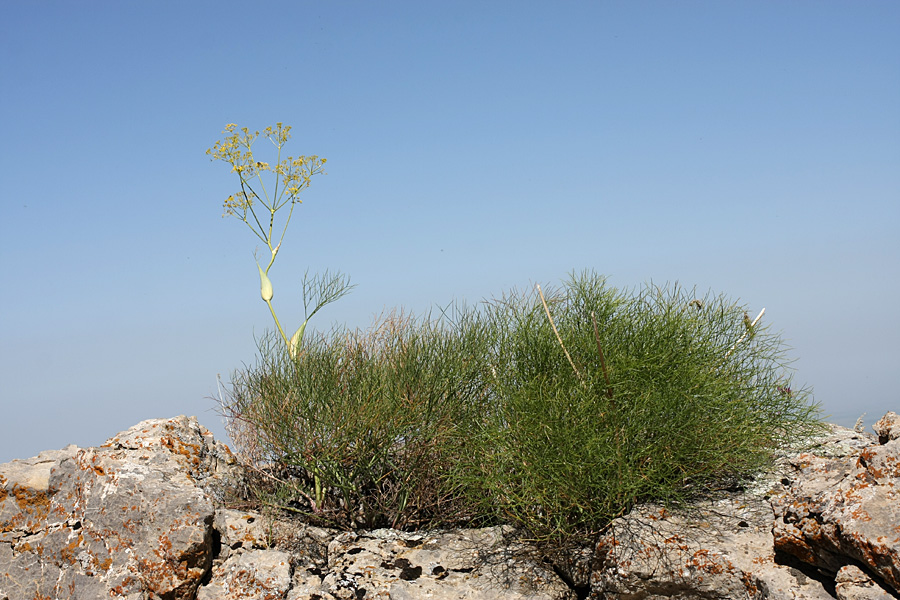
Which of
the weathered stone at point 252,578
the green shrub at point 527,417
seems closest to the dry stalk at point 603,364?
the green shrub at point 527,417

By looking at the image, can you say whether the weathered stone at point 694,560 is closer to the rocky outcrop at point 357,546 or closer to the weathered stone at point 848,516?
the rocky outcrop at point 357,546

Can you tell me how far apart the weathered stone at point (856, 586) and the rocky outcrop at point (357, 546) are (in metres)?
0.11

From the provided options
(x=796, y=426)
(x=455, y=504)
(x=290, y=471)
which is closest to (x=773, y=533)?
(x=796, y=426)

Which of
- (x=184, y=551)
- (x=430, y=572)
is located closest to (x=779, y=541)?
(x=430, y=572)

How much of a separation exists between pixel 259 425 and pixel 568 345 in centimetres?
271

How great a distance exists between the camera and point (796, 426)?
598 centimetres

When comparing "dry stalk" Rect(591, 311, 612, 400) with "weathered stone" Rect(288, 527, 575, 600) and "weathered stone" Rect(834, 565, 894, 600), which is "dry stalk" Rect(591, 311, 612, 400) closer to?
"weathered stone" Rect(288, 527, 575, 600)

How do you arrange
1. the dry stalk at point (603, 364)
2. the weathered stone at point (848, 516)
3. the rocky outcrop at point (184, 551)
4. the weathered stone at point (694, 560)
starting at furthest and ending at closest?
the dry stalk at point (603, 364) < the rocky outcrop at point (184, 551) < the weathered stone at point (694, 560) < the weathered stone at point (848, 516)

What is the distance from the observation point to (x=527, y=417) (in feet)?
16.9

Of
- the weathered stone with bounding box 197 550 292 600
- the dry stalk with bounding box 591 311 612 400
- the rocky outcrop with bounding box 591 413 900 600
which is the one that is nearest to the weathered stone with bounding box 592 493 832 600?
the rocky outcrop with bounding box 591 413 900 600

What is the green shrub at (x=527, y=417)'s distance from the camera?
5.01 metres

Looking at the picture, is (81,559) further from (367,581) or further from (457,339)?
(457,339)

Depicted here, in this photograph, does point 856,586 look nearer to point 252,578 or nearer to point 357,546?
point 357,546

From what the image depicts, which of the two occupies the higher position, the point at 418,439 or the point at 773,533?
the point at 418,439
